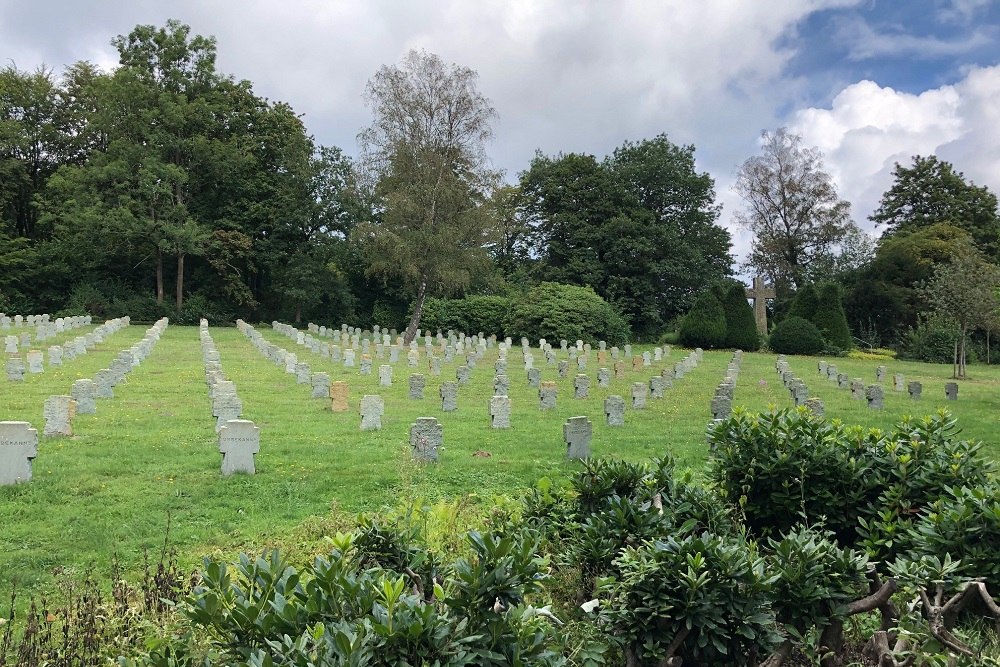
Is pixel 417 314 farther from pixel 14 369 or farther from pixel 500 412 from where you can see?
pixel 500 412

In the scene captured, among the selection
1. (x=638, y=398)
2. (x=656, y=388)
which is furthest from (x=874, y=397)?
(x=638, y=398)

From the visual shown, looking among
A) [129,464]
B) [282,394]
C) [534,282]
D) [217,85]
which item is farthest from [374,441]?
[217,85]

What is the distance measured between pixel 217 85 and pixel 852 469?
53.0 meters

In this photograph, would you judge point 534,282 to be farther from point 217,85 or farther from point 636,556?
point 636,556

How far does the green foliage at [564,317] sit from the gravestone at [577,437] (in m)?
27.6

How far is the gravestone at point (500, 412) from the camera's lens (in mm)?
12812

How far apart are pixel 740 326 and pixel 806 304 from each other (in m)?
5.05

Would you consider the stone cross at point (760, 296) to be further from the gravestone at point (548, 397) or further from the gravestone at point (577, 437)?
the gravestone at point (577, 437)

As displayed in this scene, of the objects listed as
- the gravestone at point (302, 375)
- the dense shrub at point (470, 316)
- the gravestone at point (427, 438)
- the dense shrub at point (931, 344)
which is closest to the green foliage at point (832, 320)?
the dense shrub at point (931, 344)

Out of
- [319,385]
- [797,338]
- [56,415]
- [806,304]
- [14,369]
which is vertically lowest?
[56,415]

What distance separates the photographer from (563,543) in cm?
492

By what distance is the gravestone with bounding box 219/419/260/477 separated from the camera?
9.09m

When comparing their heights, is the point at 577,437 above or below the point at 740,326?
below

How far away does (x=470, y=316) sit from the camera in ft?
140
